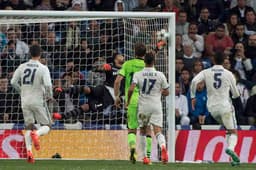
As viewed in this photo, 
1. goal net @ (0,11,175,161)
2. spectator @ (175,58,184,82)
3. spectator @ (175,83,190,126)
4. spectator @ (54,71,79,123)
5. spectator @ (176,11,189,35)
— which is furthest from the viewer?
spectator @ (176,11,189,35)

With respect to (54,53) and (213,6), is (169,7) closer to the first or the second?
(213,6)

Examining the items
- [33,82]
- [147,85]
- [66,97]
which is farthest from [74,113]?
[147,85]

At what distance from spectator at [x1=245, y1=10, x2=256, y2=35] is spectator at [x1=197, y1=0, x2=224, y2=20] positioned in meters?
0.85

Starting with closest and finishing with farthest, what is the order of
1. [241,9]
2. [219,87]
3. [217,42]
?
[219,87] < [217,42] < [241,9]

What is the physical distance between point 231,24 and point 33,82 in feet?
25.5

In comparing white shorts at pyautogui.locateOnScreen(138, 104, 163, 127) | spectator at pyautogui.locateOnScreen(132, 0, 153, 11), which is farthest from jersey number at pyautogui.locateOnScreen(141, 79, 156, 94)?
spectator at pyautogui.locateOnScreen(132, 0, 153, 11)

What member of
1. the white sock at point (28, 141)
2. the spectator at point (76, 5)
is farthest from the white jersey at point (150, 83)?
the spectator at point (76, 5)

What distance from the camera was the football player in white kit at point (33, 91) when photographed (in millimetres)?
18922

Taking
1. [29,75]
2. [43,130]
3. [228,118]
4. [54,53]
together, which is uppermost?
[54,53]

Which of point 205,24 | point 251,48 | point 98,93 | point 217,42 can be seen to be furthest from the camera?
point 205,24

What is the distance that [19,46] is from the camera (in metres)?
22.7

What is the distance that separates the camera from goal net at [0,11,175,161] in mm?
21641

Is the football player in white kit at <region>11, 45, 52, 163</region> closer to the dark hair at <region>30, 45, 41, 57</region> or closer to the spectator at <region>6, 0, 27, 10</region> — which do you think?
the dark hair at <region>30, 45, 41, 57</region>

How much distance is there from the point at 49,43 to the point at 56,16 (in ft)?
3.62
